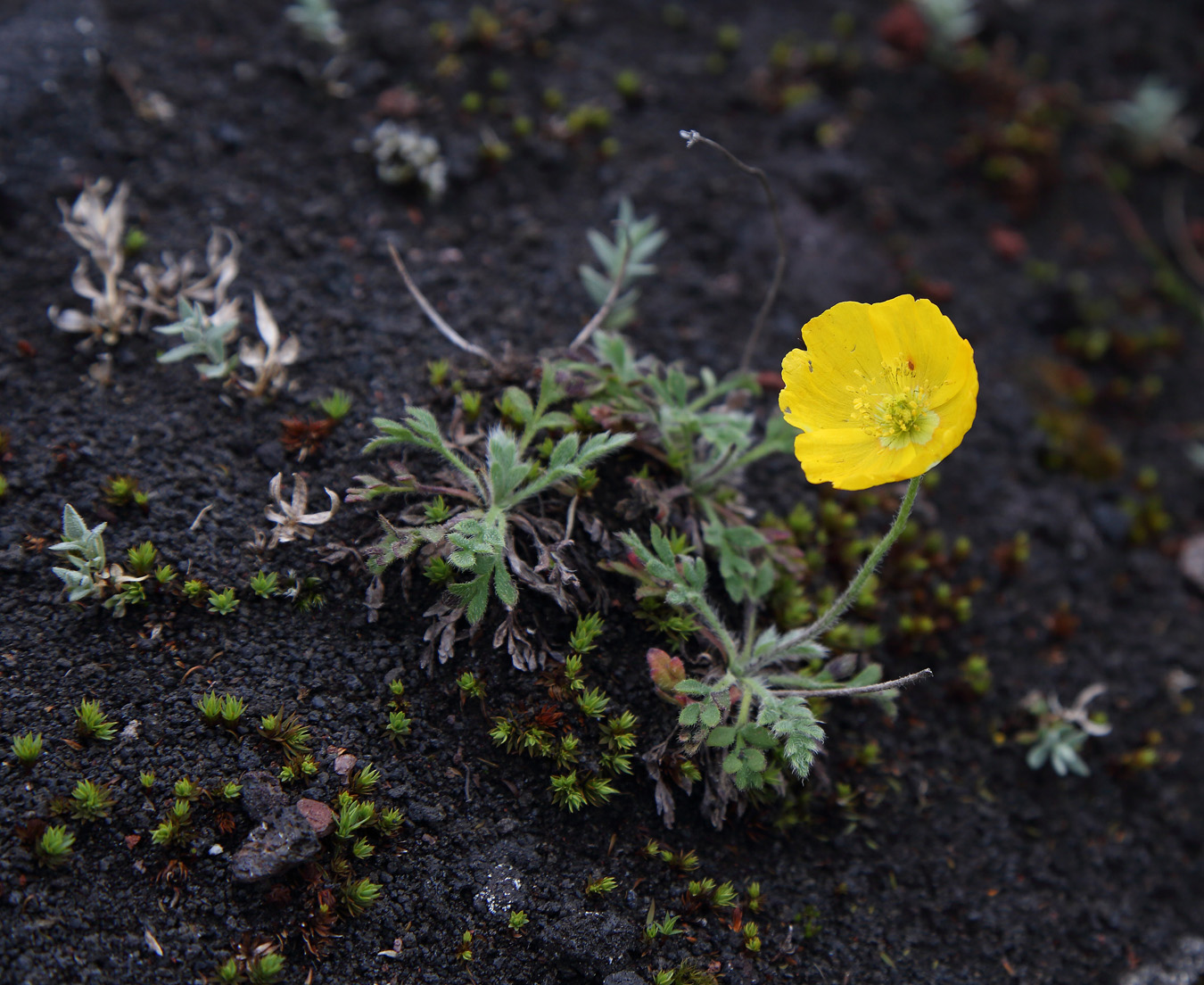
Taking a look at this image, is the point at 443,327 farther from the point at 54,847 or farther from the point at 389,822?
the point at 54,847

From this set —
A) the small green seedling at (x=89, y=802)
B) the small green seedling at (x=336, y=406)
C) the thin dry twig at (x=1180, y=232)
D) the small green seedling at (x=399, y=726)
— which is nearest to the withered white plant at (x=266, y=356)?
the small green seedling at (x=336, y=406)

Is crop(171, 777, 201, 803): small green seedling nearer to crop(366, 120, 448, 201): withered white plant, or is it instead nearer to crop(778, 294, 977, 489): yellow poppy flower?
crop(778, 294, 977, 489): yellow poppy flower

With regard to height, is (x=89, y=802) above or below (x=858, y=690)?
below

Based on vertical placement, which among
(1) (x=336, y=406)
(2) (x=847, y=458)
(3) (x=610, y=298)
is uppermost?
(2) (x=847, y=458)

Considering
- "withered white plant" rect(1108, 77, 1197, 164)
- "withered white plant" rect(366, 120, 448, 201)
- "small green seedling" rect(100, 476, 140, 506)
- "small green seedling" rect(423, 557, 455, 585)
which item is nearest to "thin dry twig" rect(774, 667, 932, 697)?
"small green seedling" rect(423, 557, 455, 585)

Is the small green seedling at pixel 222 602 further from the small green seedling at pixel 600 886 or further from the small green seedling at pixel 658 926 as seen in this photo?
the small green seedling at pixel 658 926

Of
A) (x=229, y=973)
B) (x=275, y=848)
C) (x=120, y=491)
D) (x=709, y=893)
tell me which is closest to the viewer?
(x=229, y=973)

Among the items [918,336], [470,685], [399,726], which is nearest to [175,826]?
[399,726]
